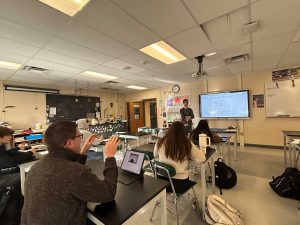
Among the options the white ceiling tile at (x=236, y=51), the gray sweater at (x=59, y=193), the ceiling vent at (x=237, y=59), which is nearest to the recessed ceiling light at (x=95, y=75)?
the white ceiling tile at (x=236, y=51)

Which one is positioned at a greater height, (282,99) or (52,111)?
(282,99)

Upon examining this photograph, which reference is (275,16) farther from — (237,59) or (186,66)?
(186,66)

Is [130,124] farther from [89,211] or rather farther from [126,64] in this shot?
[89,211]

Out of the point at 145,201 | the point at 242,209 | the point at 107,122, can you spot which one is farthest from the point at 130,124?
the point at 145,201

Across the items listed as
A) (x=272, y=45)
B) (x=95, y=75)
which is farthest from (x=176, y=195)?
(x=95, y=75)

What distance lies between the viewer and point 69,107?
6453 mm

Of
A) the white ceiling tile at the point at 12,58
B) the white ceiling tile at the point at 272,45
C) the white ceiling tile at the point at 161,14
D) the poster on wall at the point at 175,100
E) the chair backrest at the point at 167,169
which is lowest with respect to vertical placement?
the chair backrest at the point at 167,169

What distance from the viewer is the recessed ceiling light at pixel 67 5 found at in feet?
5.66

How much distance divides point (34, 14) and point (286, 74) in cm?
604

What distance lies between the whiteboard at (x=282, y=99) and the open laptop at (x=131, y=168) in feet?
17.2

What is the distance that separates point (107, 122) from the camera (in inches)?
260

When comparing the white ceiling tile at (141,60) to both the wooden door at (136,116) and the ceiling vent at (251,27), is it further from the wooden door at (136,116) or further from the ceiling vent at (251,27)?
the wooden door at (136,116)

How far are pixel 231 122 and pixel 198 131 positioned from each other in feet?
11.5

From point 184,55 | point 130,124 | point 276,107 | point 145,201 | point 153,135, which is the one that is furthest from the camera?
point 130,124
